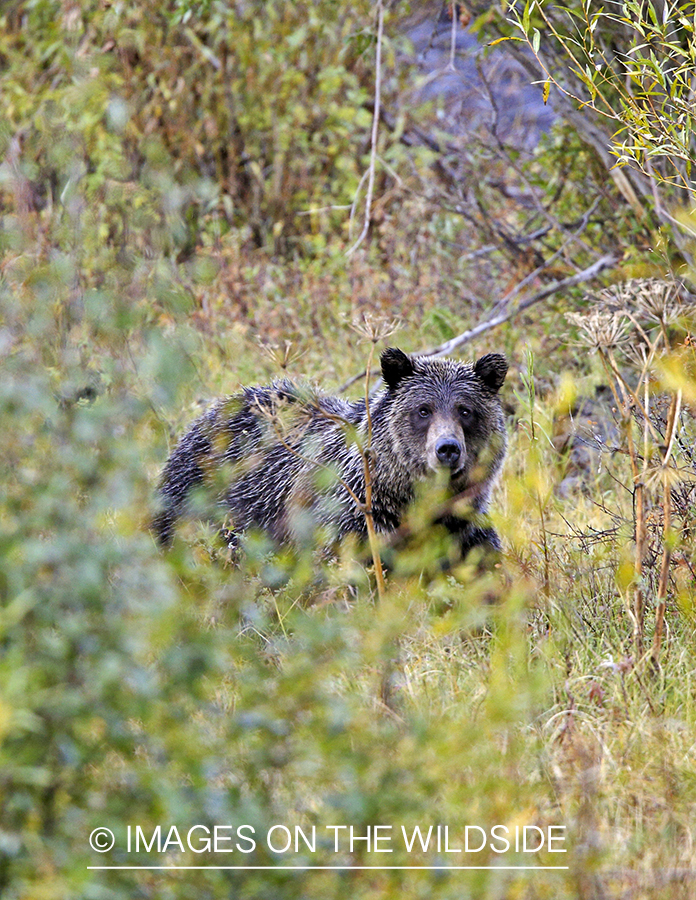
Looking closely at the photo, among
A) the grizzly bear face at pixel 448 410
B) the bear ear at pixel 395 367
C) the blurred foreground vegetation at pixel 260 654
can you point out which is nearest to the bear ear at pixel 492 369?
the grizzly bear face at pixel 448 410

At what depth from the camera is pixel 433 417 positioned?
17.9 ft

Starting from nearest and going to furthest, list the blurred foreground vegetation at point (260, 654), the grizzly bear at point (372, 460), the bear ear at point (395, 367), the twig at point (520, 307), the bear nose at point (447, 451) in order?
1. the blurred foreground vegetation at point (260, 654)
2. the bear nose at point (447, 451)
3. the grizzly bear at point (372, 460)
4. the bear ear at point (395, 367)
5. the twig at point (520, 307)

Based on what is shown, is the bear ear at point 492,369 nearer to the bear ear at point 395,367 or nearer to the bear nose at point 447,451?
the bear ear at point 395,367

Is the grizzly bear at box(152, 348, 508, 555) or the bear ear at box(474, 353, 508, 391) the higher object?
the bear ear at box(474, 353, 508, 391)

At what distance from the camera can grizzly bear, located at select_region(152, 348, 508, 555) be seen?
533 centimetres

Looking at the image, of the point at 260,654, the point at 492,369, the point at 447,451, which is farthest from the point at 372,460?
the point at 260,654

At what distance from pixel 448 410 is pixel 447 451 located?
313mm

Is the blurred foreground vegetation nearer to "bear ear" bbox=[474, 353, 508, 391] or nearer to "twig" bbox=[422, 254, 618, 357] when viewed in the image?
"twig" bbox=[422, 254, 618, 357]

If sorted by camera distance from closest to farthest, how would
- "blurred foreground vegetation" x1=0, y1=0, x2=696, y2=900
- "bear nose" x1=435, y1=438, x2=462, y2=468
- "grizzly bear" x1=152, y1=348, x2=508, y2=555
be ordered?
"blurred foreground vegetation" x1=0, y1=0, x2=696, y2=900 → "bear nose" x1=435, y1=438, x2=462, y2=468 → "grizzly bear" x1=152, y1=348, x2=508, y2=555

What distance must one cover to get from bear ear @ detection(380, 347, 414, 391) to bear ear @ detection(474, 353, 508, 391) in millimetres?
347

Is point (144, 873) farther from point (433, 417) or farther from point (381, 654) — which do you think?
point (433, 417)

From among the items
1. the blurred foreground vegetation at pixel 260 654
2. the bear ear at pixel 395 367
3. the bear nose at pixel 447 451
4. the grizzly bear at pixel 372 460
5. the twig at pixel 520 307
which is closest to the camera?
the blurred foreground vegetation at pixel 260 654

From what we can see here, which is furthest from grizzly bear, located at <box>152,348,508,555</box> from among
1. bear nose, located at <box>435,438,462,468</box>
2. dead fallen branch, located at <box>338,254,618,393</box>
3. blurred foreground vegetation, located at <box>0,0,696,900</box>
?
dead fallen branch, located at <box>338,254,618,393</box>

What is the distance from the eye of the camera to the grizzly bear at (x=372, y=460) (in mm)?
5328
